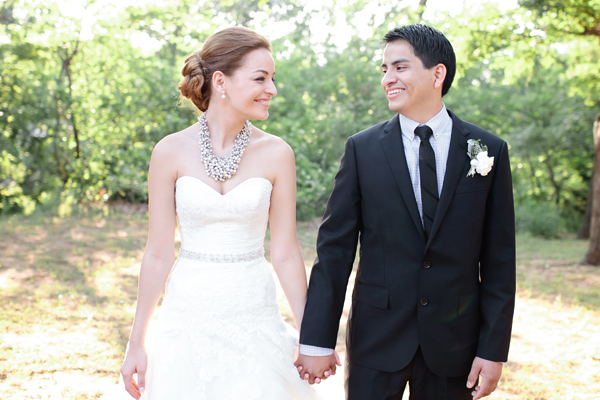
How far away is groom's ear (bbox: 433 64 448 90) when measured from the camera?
218cm

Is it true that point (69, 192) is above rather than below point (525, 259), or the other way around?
above

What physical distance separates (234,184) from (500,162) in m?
1.26

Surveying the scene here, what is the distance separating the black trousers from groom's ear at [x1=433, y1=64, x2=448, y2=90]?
117cm

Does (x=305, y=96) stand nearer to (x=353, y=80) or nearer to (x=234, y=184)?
(x=353, y=80)

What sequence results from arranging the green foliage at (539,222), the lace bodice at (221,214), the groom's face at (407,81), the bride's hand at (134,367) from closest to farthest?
the groom's face at (407,81), the bride's hand at (134,367), the lace bodice at (221,214), the green foliage at (539,222)

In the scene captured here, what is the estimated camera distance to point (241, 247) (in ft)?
8.19

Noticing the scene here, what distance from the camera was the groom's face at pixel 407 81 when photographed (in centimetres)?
213

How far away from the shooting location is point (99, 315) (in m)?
5.29

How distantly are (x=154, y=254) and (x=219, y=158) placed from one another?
58 centimetres

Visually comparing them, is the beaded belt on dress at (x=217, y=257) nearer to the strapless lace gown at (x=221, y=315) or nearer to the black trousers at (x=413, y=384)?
the strapless lace gown at (x=221, y=315)

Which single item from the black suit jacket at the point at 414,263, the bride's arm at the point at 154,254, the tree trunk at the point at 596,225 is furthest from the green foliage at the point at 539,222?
the bride's arm at the point at 154,254

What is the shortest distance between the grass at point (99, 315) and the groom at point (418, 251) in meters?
2.34

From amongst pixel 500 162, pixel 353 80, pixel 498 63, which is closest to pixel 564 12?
pixel 498 63

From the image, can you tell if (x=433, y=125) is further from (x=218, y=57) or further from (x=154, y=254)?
(x=154, y=254)
